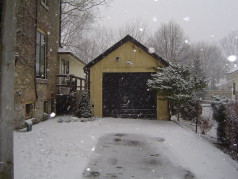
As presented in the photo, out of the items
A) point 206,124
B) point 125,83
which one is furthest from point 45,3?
point 206,124

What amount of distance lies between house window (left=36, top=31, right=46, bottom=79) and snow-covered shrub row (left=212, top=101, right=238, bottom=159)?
808 cm

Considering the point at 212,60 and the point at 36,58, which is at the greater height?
the point at 212,60

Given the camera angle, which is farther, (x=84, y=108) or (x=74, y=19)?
(x=74, y=19)

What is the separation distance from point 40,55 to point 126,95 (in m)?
5.18

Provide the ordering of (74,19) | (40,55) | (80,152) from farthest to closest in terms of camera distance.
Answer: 1. (74,19)
2. (40,55)
3. (80,152)

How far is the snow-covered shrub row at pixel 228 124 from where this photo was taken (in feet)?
24.3

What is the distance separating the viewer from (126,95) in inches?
571

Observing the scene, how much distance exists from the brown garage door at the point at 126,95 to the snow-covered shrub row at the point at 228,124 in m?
5.23

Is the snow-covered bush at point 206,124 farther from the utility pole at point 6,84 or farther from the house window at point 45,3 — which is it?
the house window at point 45,3

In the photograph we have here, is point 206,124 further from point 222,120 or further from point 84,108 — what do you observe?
point 84,108

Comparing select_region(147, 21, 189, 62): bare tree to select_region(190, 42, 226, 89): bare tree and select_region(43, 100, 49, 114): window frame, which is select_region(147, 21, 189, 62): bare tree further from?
select_region(43, 100, 49, 114): window frame

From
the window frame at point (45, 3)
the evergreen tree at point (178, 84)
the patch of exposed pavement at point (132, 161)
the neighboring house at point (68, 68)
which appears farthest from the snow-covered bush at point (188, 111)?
the window frame at point (45, 3)

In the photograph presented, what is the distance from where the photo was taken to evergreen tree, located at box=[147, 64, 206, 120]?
1210cm

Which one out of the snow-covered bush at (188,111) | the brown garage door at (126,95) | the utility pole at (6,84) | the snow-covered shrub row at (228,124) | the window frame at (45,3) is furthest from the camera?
the snow-covered bush at (188,111)
